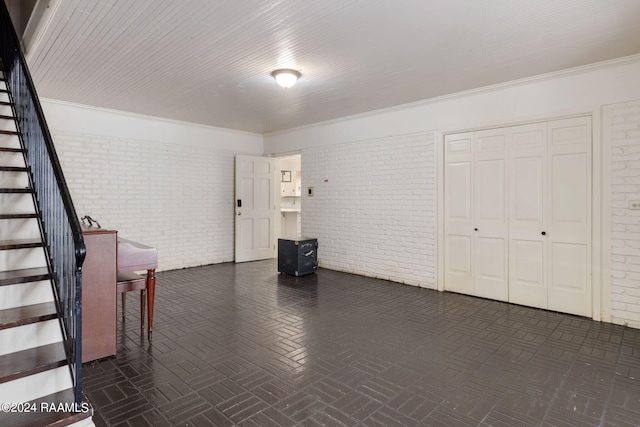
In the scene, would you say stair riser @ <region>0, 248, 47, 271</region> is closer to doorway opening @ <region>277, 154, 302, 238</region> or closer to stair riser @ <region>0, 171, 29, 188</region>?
stair riser @ <region>0, 171, 29, 188</region>

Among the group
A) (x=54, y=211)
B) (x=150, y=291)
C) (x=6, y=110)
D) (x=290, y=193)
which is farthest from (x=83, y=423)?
(x=290, y=193)

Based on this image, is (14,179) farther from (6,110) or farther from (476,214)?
(476,214)

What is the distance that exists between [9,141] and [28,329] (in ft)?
6.15

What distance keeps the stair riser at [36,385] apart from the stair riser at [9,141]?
2129 millimetres

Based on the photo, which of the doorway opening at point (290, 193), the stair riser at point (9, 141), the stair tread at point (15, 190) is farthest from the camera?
the doorway opening at point (290, 193)

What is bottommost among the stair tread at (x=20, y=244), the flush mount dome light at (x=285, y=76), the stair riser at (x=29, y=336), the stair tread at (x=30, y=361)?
the stair tread at (x=30, y=361)

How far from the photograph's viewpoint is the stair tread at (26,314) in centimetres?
194

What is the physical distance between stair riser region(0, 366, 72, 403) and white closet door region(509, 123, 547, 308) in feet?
15.2

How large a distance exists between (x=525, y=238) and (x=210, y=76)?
431 cm

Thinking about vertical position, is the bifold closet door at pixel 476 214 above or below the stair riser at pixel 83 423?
above

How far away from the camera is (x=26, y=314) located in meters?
2.05

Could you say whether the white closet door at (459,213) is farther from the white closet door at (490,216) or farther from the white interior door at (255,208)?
the white interior door at (255,208)

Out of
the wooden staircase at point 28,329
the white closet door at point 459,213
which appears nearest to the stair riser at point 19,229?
the wooden staircase at point 28,329

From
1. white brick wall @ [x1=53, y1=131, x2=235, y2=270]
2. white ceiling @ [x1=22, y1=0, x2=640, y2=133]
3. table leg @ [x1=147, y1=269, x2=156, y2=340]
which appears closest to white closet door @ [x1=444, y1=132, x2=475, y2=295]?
white ceiling @ [x1=22, y1=0, x2=640, y2=133]
